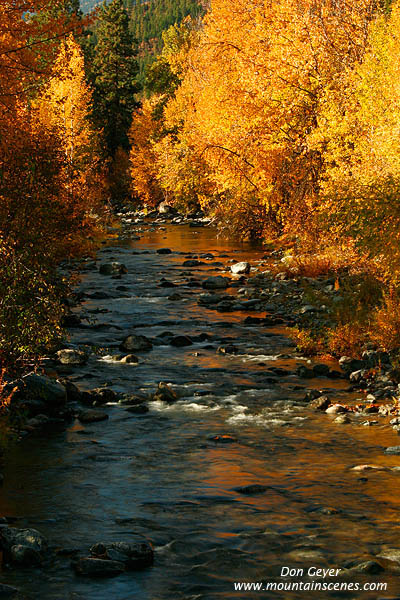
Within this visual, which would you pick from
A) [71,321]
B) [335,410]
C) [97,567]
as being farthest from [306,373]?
[97,567]

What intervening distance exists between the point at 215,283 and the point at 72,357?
885 centimetres

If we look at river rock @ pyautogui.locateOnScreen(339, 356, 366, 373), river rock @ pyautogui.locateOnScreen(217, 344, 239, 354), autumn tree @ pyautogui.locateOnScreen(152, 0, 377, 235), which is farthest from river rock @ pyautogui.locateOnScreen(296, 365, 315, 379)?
autumn tree @ pyautogui.locateOnScreen(152, 0, 377, 235)

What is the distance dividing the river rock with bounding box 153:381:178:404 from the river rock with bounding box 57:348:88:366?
2.49 meters

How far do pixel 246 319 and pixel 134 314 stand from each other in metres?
2.96

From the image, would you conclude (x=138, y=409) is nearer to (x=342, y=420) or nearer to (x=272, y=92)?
(x=342, y=420)

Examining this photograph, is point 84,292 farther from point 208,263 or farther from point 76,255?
point 208,263

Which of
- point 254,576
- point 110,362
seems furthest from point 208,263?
point 254,576

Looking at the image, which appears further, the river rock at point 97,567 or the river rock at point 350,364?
the river rock at point 350,364

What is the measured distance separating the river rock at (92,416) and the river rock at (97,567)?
4125 millimetres

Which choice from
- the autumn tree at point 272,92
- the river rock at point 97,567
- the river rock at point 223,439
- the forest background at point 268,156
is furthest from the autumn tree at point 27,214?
the autumn tree at point 272,92

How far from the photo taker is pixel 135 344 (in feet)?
48.4

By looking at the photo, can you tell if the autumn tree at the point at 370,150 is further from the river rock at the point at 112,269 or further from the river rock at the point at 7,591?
the river rock at the point at 7,591

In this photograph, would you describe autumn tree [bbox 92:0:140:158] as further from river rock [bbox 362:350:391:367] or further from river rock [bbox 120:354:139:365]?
river rock [bbox 362:350:391:367]

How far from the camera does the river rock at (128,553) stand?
250 inches
